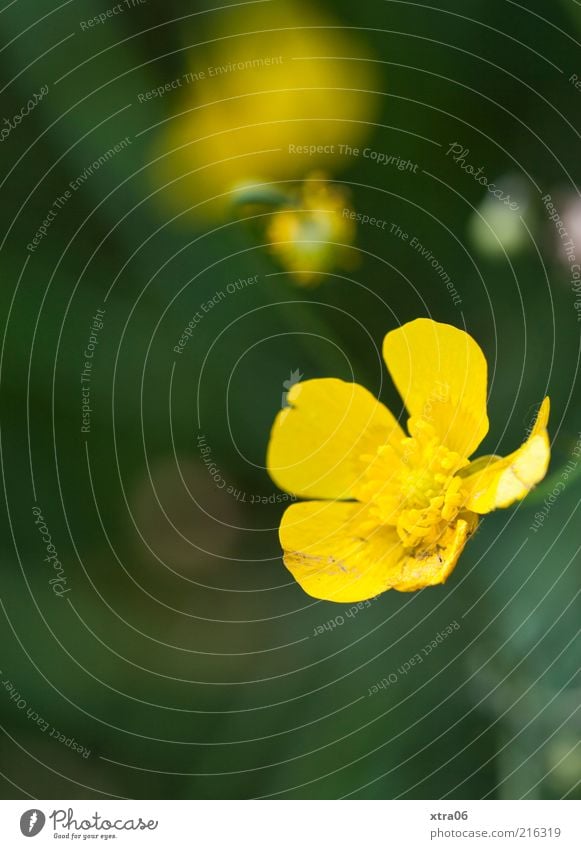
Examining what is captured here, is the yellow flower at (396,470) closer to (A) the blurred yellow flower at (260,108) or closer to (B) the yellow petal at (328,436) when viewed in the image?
(B) the yellow petal at (328,436)

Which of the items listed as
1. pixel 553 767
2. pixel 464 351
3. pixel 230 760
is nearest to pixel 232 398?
pixel 464 351

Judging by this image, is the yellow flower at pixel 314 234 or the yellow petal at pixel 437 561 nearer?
the yellow petal at pixel 437 561

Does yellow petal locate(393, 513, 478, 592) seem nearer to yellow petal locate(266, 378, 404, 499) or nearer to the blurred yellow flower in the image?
yellow petal locate(266, 378, 404, 499)

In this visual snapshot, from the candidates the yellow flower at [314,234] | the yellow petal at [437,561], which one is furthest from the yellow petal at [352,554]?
the yellow flower at [314,234]

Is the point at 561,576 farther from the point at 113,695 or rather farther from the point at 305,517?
the point at 113,695

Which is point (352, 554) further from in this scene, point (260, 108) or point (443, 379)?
point (260, 108)

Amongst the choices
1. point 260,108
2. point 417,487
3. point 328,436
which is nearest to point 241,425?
point 328,436
